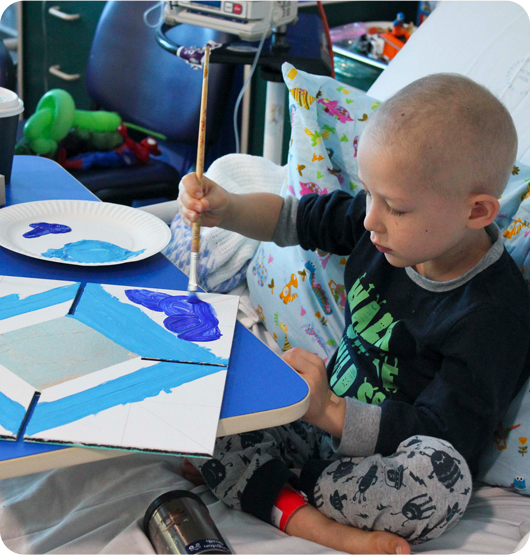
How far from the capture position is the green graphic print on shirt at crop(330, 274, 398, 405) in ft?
3.03

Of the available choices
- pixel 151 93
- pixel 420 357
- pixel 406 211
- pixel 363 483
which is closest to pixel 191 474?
pixel 363 483

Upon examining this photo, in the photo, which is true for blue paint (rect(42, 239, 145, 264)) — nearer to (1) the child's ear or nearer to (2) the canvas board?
(2) the canvas board

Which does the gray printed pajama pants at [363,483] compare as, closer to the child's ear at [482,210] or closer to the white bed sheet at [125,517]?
the white bed sheet at [125,517]

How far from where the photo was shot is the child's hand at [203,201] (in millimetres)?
896

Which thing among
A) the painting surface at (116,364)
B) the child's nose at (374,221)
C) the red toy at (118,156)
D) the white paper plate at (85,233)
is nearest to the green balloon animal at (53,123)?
the red toy at (118,156)

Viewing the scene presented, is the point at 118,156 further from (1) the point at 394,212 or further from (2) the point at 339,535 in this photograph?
(2) the point at 339,535

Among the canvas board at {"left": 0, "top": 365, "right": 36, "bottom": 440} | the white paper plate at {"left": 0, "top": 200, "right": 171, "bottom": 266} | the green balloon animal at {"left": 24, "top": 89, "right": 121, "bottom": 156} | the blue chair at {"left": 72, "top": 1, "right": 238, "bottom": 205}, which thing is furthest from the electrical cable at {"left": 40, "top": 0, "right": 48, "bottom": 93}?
the canvas board at {"left": 0, "top": 365, "right": 36, "bottom": 440}

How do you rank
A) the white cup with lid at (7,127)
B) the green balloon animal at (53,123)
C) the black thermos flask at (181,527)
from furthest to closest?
1. the green balloon animal at (53,123)
2. the white cup with lid at (7,127)
3. the black thermos flask at (181,527)

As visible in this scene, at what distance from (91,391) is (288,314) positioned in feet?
2.05

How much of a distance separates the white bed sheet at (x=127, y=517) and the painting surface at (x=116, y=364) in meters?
0.21

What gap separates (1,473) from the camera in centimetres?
51

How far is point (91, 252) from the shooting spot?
2.85ft

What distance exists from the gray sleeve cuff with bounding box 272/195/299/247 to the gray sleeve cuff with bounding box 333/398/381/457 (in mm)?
381

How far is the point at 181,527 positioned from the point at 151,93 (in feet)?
5.43
